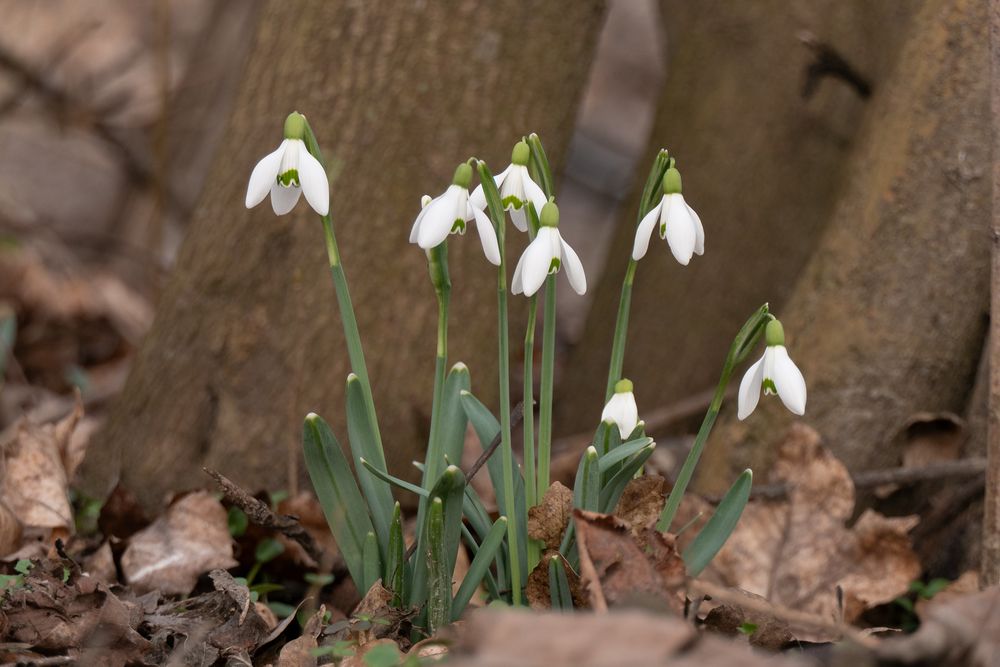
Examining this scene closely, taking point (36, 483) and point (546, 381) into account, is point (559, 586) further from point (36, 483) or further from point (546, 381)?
point (36, 483)

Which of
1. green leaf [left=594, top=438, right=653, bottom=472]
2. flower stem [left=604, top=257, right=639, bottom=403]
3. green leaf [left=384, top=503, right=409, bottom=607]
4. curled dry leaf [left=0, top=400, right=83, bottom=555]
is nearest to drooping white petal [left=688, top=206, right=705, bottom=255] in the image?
flower stem [left=604, top=257, right=639, bottom=403]

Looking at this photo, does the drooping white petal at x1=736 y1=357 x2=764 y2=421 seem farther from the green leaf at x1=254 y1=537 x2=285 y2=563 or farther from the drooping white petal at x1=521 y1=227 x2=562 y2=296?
the green leaf at x1=254 y1=537 x2=285 y2=563

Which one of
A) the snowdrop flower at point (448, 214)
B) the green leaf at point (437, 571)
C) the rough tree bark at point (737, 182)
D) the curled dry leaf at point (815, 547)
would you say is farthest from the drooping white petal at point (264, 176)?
the rough tree bark at point (737, 182)

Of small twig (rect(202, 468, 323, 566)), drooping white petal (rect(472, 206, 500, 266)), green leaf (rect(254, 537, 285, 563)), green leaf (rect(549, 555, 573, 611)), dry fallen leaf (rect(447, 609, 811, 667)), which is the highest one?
drooping white petal (rect(472, 206, 500, 266))

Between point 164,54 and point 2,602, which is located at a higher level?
point 164,54

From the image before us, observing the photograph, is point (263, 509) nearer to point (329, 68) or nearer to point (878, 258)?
point (329, 68)

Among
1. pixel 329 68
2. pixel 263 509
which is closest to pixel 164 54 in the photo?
pixel 329 68

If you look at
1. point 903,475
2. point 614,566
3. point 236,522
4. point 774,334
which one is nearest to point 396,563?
point 614,566

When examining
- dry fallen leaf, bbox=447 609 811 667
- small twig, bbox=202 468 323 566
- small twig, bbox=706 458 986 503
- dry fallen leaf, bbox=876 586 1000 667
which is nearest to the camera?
dry fallen leaf, bbox=447 609 811 667

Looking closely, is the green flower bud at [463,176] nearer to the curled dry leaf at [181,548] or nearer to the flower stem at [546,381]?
the flower stem at [546,381]
